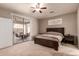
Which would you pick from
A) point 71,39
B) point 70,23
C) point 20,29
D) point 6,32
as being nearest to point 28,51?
point 20,29

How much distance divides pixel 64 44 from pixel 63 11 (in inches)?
38.3

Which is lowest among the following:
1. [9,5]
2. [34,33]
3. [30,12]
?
[34,33]

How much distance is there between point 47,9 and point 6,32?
1.35 m

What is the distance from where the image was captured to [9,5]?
166 centimetres

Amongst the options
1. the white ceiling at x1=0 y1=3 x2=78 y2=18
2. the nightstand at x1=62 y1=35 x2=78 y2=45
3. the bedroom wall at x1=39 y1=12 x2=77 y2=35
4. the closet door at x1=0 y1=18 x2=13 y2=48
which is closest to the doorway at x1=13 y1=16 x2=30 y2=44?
the closet door at x1=0 y1=18 x2=13 y2=48

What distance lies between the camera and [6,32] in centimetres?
200

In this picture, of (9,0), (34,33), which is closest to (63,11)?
(34,33)

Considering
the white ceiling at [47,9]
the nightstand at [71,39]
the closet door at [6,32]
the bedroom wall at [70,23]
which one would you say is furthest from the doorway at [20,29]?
the nightstand at [71,39]

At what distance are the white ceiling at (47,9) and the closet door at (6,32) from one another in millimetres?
384

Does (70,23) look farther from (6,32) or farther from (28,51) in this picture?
(6,32)

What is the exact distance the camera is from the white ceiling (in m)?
1.65

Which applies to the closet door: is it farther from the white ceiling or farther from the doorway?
the white ceiling

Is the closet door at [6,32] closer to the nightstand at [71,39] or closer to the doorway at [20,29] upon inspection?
the doorway at [20,29]

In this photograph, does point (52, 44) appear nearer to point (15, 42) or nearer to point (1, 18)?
point (15, 42)
